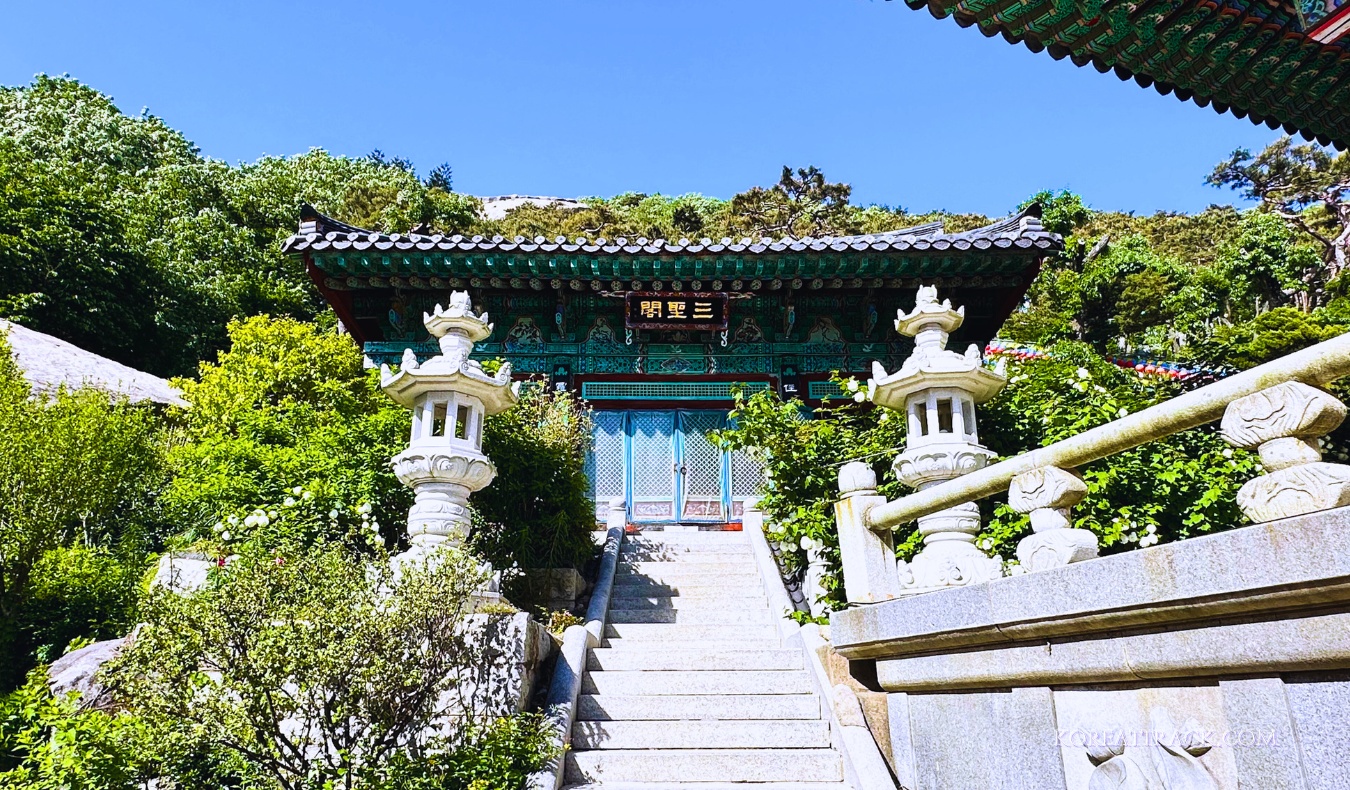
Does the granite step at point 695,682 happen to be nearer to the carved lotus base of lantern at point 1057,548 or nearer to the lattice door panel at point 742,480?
the carved lotus base of lantern at point 1057,548

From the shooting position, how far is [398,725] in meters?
4.24

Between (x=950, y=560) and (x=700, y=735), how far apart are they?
233 cm

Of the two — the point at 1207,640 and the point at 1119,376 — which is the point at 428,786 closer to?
the point at 1207,640

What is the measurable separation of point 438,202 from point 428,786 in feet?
92.7

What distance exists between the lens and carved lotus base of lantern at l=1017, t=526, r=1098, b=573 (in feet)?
10.0

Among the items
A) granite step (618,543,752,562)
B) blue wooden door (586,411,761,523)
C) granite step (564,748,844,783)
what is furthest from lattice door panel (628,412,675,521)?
granite step (564,748,844,783)

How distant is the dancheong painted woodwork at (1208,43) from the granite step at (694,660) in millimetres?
4697

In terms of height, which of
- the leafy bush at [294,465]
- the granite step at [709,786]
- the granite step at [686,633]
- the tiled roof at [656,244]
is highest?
the tiled roof at [656,244]

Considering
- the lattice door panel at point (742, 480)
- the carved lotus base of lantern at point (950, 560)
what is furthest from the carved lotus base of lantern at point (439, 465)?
the lattice door panel at point (742, 480)

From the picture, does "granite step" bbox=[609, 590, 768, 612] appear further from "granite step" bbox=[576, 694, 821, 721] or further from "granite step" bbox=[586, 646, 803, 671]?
"granite step" bbox=[576, 694, 821, 721]

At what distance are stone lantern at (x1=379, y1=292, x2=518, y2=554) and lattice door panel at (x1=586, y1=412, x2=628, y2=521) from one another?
197 inches

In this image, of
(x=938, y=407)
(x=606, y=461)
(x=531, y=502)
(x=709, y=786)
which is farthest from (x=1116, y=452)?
(x=606, y=461)

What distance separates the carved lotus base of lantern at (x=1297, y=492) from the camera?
2146mm

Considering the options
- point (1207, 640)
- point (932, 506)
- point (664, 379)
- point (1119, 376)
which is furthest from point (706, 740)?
point (664, 379)
